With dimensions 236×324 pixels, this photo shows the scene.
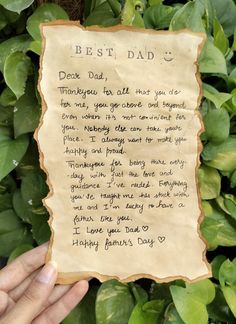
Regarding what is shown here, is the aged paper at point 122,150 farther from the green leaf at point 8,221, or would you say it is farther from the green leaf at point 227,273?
the green leaf at point 8,221

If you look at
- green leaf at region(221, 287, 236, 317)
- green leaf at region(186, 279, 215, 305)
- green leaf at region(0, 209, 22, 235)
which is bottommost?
green leaf at region(221, 287, 236, 317)

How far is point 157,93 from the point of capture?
77 centimetres

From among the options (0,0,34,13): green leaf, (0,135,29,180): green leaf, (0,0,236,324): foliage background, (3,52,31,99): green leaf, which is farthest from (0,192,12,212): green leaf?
(0,0,34,13): green leaf

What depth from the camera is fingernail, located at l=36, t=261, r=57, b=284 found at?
2.43 feet

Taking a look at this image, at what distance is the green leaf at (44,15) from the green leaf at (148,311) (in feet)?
1.62

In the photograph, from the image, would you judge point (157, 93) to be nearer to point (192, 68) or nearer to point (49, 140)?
point (192, 68)

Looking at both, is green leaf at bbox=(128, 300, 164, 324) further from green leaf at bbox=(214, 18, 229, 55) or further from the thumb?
green leaf at bbox=(214, 18, 229, 55)

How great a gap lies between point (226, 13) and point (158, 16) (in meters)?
0.17

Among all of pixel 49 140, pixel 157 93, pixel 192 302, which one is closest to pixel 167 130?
pixel 157 93

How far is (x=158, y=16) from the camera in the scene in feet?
2.80

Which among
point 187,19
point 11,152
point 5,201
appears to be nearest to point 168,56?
point 187,19

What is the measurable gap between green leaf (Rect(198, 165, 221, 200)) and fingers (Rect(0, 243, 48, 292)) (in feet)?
0.94

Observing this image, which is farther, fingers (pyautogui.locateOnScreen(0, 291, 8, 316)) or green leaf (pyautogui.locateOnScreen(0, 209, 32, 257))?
green leaf (pyautogui.locateOnScreen(0, 209, 32, 257))

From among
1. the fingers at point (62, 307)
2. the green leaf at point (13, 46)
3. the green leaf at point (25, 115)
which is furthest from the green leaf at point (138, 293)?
the green leaf at point (13, 46)
